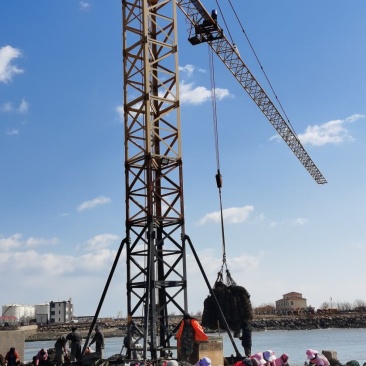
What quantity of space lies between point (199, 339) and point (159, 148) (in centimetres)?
753

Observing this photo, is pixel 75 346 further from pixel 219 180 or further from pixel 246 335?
pixel 219 180

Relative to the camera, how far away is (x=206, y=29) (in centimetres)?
3784

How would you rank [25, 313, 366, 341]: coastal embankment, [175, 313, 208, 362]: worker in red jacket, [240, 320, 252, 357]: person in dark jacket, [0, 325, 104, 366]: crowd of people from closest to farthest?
1. [175, 313, 208, 362]: worker in red jacket
2. [0, 325, 104, 366]: crowd of people
3. [240, 320, 252, 357]: person in dark jacket
4. [25, 313, 366, 341]: coastal embankment

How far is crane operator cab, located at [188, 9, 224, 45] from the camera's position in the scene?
1467 inches

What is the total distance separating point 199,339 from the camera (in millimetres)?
17922

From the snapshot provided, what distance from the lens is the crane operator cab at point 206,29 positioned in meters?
37.2

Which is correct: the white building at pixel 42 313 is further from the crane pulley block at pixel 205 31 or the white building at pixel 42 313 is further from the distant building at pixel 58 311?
the crane pulley block at pixel 205 31

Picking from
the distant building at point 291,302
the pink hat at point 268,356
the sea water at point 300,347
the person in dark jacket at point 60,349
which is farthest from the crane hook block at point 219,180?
the distant building at point 291,302

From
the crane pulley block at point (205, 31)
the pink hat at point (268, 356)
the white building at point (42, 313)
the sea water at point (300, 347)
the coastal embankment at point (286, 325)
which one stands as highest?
the crane pulley block at point (205, 31)

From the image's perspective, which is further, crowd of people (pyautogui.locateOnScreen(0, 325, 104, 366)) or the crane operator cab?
the crane operator cab

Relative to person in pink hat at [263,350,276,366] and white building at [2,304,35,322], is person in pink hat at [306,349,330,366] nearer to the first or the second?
person in pink hat at [263,350,276,366]

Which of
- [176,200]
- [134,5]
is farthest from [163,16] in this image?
[176,200]

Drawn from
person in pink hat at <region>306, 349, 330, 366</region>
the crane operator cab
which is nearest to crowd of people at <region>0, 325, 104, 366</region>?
person in pink hat at <region>306, 349, 330, 366</region>

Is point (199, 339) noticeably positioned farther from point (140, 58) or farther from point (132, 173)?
point (140, 58)
